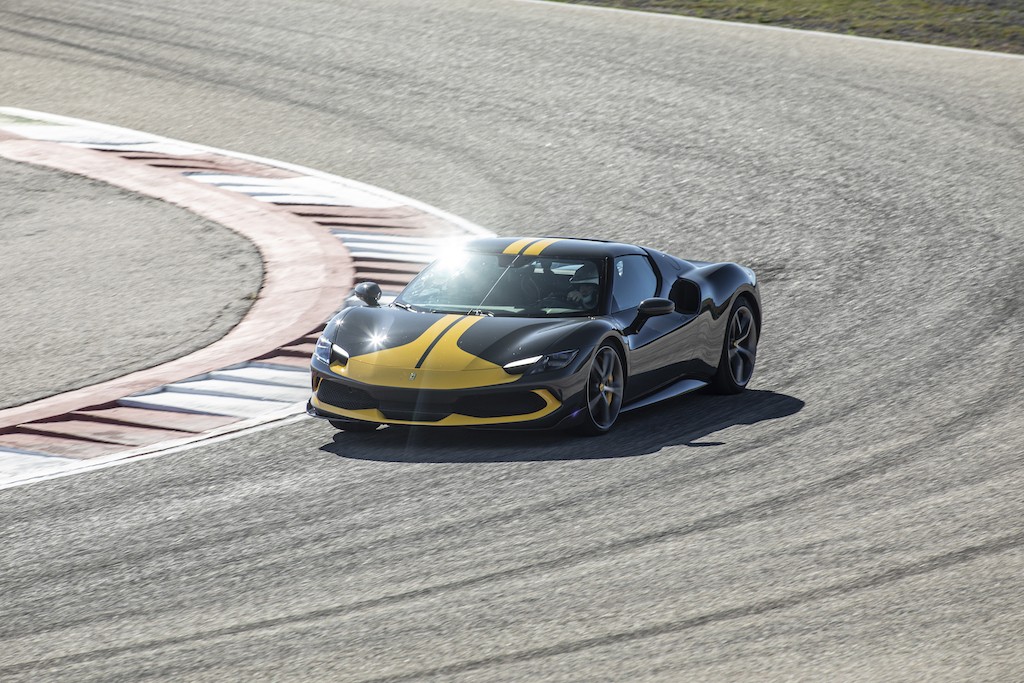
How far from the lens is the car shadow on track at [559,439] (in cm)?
827

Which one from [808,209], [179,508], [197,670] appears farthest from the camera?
[808,209]

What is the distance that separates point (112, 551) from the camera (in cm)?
680

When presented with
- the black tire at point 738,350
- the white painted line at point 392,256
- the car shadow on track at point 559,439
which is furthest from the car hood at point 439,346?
the white painted line at point 392,256

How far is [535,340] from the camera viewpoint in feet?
28.2

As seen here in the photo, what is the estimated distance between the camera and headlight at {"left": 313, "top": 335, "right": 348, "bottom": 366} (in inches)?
345

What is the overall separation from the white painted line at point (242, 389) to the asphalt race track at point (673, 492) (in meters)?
0.77

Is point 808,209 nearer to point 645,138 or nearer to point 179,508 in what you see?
point 645,138

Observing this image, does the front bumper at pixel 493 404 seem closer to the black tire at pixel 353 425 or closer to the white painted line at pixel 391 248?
the black tire at pixel 353 425

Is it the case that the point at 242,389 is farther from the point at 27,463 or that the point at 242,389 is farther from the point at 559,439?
the point at 559,439

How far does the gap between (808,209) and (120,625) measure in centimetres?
1052

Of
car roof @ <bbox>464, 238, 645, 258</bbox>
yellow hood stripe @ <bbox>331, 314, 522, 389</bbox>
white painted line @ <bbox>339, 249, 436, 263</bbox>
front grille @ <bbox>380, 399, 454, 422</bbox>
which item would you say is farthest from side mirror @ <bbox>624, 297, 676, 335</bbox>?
white painted line @ <bbox>339, 249, 436, 263</bbox>

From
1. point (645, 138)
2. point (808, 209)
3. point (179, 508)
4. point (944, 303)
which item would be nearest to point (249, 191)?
point (645, 138)

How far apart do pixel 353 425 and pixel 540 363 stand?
1.20 meters

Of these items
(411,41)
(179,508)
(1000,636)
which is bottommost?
(179,508)
